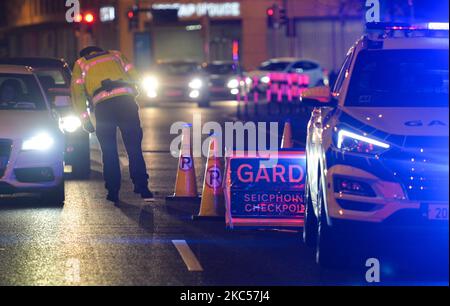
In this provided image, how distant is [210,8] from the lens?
70.6m

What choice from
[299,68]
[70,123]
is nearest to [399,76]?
[70,123]

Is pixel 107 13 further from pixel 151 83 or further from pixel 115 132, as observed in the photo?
pixel 115 132

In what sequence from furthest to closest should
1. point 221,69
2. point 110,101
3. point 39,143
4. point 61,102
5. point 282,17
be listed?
point 282,17, point 221,69, point 61,102, point 110,101, point 39,143

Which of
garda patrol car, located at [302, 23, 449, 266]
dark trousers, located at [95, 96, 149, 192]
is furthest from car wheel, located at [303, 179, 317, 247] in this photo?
dark trousers, located at [95, 96, 149, 192]

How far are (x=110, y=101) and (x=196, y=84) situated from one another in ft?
89.6

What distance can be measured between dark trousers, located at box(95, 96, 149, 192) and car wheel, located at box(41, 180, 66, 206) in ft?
Result: 2.10

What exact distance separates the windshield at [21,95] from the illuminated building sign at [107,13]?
5018 cm

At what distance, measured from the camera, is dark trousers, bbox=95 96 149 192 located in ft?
50.5

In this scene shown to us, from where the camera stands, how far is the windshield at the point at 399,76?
10828 millimetres

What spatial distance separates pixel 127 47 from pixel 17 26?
31.3 meters

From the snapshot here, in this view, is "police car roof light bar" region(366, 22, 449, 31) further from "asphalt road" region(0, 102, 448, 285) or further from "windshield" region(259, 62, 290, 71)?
"windshield" region(259, 62, 290, 71)

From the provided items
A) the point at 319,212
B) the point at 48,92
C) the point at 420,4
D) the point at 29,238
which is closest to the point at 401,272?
the point at 319,212

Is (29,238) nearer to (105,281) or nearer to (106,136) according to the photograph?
(105,281)

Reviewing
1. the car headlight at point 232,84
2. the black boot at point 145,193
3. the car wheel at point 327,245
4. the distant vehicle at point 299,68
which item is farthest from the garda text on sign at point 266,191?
the distant vehicle at point 299,68
